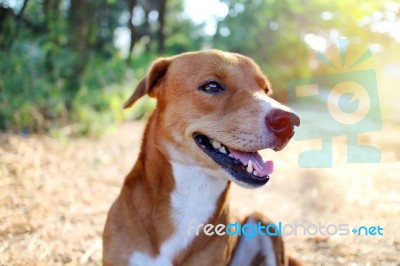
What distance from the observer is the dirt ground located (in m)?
3.55

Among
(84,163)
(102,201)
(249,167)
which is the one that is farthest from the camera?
(84,163)

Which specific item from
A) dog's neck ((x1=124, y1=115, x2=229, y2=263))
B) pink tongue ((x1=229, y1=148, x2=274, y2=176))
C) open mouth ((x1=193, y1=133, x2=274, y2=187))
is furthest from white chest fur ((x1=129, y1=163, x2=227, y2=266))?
pink tongue ((x1=229, y1=148, x2=274, y2=176))

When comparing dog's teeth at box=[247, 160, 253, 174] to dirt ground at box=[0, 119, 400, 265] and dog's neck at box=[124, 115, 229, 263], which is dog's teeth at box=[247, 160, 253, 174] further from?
dirt ground at box=[0, 119, 400, 265]

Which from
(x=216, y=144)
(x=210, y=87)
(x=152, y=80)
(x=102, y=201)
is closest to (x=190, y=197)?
(x=216, y=144)

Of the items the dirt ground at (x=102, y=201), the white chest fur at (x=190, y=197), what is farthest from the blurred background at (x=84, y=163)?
the white chest fur at (x=190, y=197)

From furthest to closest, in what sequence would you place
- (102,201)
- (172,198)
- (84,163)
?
(84,163) → (102,201) → (172,198)

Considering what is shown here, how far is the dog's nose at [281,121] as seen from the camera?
2.31m

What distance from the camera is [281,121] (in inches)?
91.0

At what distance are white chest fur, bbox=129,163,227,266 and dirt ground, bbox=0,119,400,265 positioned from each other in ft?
2.17

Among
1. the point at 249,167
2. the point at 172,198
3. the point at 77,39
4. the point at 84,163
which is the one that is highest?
the point at 77,39

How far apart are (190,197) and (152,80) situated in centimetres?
87

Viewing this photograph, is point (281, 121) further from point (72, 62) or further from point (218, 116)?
point (72, 62)

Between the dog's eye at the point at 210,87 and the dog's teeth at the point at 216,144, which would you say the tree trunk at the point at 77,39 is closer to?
the dog's eye at the point at 210,87

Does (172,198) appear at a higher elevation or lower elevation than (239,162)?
lower
